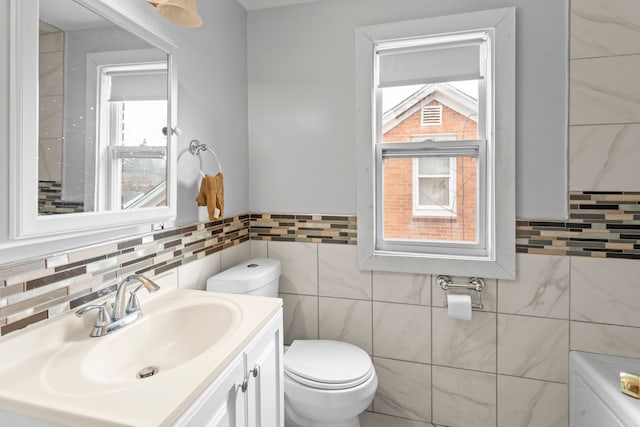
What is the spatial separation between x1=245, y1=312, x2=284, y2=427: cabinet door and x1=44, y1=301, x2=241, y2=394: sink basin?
12cm

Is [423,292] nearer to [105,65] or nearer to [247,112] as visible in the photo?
[247,112]

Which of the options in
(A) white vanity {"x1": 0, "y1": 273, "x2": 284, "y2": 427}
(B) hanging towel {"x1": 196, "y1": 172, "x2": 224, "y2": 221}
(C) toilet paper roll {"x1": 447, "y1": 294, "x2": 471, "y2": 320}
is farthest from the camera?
(C) toilet paper roll {"x1": 447, "y1": 294, "x2": 471, "y2": 320}

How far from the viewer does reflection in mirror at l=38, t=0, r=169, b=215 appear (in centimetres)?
92

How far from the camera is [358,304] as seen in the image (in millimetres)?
1924

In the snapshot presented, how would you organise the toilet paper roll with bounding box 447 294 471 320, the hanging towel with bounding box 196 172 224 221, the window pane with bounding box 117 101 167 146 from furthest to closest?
the toilet paper roll with bounding box 447 294 471 320
the hanging towel with bounding box 196 172 224 221
the window pane with bounding box 117 101 167 146

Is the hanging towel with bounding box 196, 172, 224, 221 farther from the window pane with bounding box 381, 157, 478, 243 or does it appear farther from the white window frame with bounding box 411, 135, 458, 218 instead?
the white window frame with bounding box 411, 135, 458, 218

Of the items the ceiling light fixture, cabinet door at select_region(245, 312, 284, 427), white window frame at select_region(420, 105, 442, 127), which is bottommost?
cabinet door at select_region(245, 312, 284, 427)

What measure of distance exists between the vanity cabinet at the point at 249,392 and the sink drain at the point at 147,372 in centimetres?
29

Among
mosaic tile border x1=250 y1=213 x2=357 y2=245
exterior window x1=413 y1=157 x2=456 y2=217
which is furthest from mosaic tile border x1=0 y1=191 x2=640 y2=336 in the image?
exterior window x1=413 y1=157 x2=456 y2=217

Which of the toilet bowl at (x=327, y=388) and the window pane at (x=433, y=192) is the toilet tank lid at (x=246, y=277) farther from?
the window pane at (x=433, y=192)

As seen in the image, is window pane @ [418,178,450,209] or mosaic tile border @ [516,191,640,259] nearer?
mosaic tile border @ [516,191,640,259]

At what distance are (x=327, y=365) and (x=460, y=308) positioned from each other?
0.70 meters

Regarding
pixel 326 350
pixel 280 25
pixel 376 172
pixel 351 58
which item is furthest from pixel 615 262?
A: pixel 280 25

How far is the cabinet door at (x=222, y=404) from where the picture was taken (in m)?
0.77
